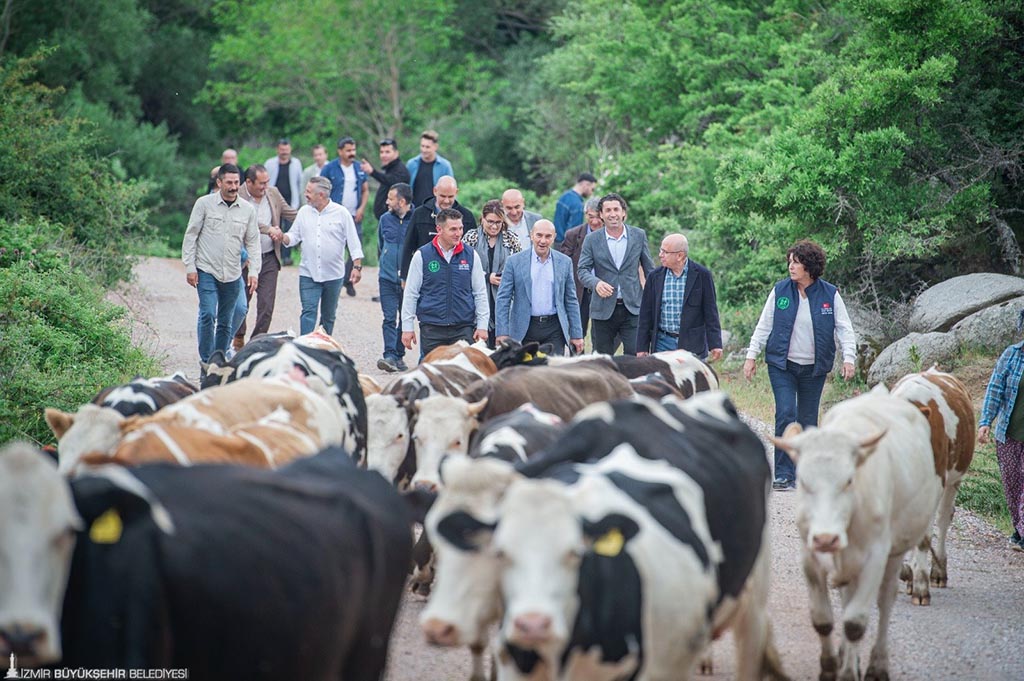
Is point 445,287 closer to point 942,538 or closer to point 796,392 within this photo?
point 796,392

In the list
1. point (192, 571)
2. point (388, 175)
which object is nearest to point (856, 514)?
point (192, 571)

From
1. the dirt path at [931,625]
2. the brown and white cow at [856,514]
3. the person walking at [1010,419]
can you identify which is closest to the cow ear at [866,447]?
the brown and white cow at [856,514]

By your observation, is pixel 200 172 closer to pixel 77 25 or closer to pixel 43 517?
pixel 77 25

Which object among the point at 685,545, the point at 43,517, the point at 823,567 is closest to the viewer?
the point at 43,517

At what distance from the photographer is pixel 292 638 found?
17.0 feet

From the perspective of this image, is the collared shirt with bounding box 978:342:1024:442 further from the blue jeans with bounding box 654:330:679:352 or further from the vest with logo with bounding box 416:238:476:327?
the vest with logo with bounding box 416:238:476:327

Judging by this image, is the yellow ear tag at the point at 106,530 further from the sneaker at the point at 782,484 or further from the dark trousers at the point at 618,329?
the dark trousers at the point at 618,329

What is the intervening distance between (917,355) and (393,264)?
6.90m

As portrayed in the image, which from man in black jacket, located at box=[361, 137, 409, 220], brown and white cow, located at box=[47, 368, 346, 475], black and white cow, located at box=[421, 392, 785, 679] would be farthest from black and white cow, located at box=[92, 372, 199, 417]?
man in black jacket, located at box=[361, 137, 409, 220]

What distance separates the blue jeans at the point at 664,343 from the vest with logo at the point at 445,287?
6.56 feet

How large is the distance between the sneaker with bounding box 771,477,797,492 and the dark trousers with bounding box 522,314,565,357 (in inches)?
101

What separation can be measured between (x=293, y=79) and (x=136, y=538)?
35.2m

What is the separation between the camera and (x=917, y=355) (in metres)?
16.5

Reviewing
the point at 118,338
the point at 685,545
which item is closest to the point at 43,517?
the point at 685,545
